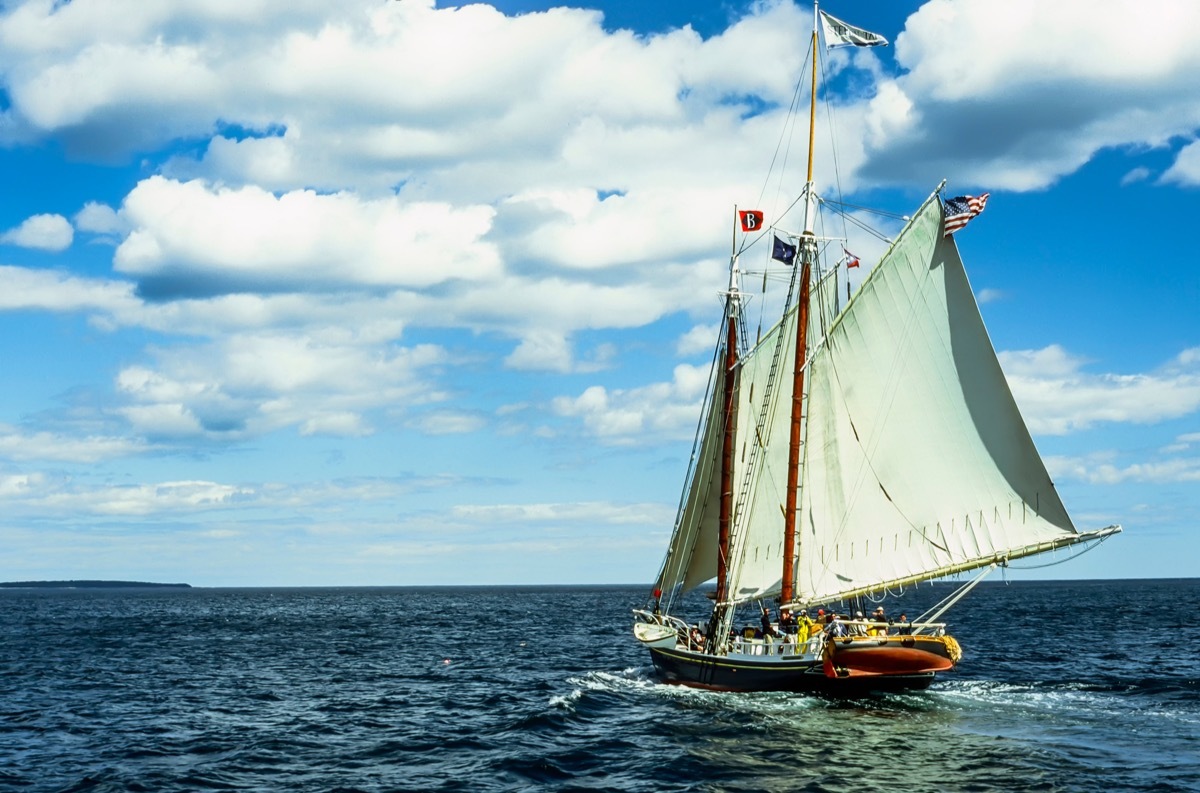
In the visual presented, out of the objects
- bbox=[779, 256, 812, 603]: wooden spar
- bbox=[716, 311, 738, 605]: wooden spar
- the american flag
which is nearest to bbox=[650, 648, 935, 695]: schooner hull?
bbox=[716, 311, 738, 605]: wooden spar

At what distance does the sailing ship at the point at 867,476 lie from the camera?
46.3m

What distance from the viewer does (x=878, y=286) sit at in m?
48.9

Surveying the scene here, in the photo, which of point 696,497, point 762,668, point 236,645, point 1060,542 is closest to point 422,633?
point 236,645

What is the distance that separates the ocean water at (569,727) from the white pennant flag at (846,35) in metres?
29.7

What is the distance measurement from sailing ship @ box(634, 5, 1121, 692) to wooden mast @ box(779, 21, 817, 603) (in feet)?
0.30

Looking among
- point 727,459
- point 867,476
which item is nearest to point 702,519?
point 727,459

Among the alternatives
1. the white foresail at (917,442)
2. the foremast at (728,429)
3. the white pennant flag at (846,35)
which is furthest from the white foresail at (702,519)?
the white pennant flag at (846,35)

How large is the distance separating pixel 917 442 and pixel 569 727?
19.0 meters

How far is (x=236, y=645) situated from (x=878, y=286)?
6599 cm

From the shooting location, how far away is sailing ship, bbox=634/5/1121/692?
152 feet

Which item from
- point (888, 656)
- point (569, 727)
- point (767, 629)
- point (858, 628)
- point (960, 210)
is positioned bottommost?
point (569, 727)

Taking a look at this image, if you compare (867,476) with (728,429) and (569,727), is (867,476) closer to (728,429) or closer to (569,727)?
(728,429)

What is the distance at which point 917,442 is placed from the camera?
159ft

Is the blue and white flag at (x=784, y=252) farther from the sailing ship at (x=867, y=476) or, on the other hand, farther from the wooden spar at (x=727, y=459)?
the wooden spar at (x=727, y=459)
